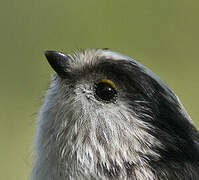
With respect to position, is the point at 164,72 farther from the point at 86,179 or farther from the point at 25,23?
the point at 86,179

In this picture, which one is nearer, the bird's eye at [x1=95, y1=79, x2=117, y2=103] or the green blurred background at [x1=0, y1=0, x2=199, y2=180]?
the bird's eye at [x1=95, y1=79, x2=117, y2=103]

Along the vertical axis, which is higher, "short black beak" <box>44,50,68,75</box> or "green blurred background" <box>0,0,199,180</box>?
"green blurred background" <box>0,0,199,180</box>

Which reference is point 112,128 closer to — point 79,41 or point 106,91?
point 106,91

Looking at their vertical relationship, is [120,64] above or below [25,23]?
below

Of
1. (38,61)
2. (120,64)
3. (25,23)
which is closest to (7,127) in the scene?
(38,61)

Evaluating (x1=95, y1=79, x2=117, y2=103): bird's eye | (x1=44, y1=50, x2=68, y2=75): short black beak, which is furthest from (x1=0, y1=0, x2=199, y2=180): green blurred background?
(x1=95, y1=79, x2=117, y2=103): bird's eye

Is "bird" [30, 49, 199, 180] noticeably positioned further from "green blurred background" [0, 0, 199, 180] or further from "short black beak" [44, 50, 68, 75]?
"green blurred background" [0, 0, 199, 180]

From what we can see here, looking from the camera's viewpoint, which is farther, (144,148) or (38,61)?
(38,61)

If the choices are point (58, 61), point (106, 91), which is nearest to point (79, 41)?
point (58, 61)

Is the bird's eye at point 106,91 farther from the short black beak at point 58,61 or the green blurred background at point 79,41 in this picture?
the green blurred background at point 79,41
